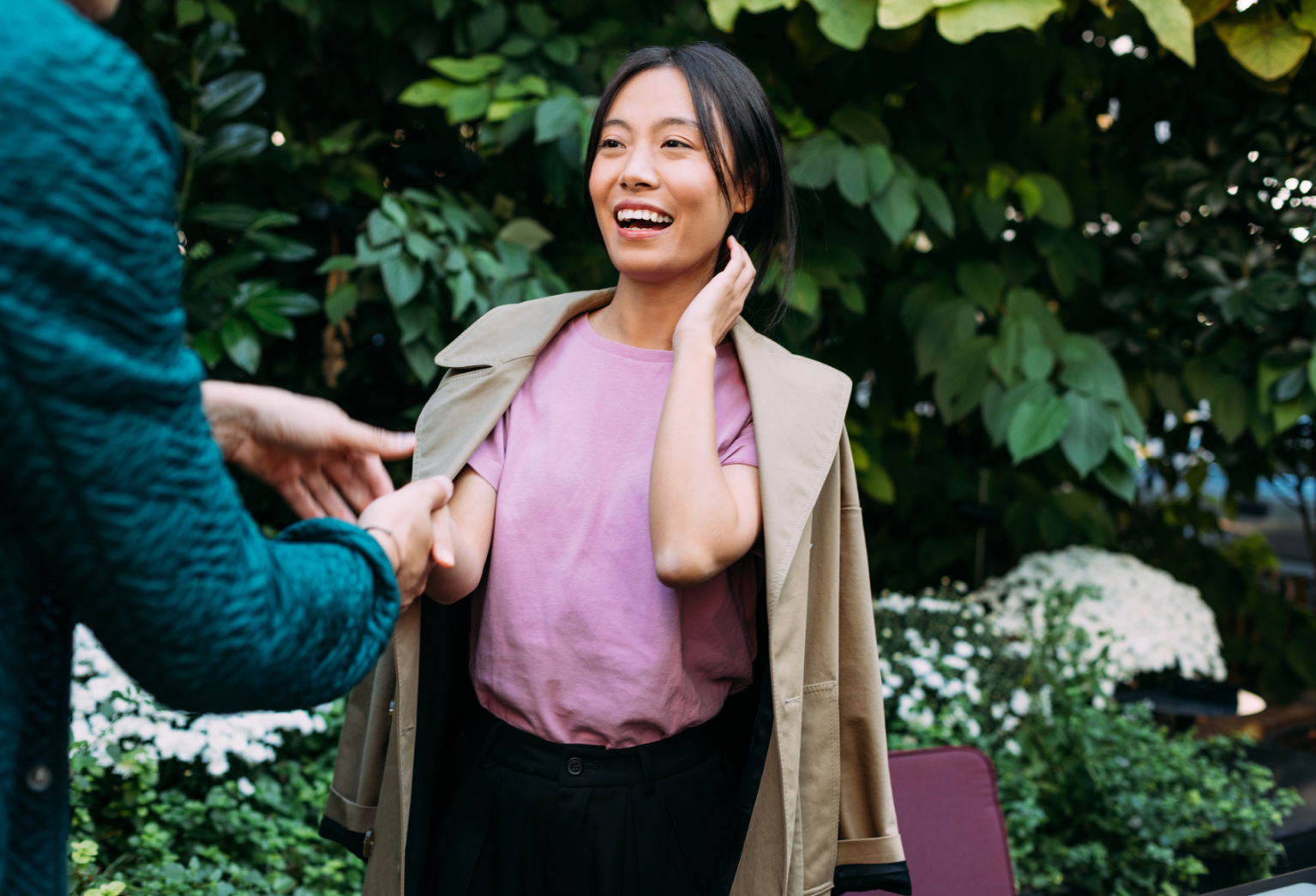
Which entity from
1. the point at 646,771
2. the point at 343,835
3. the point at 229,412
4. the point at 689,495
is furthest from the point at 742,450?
the point at 343,835

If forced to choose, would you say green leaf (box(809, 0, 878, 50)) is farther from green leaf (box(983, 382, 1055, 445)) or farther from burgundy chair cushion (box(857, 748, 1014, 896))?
burgundy chair cushion (box(857, 748, 1014, 896))

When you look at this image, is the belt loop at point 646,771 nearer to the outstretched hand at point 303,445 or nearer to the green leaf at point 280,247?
the outstretched hand at point 303,445

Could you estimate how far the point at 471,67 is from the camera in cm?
283

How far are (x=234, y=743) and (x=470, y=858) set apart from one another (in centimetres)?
102

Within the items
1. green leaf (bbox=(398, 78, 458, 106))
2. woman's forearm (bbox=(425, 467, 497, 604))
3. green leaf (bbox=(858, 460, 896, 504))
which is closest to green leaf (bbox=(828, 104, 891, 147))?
green leaf (bbox=(858, 460, 896, 504))

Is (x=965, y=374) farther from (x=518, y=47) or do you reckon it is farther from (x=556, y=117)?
(x=518, y=47)

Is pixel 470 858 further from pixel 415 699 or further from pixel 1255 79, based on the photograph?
pixel 1255 79

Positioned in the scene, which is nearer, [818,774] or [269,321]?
[818,774]

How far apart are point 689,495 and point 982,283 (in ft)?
7.72

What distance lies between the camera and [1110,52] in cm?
374

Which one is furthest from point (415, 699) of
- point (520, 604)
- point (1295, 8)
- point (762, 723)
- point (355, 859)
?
point (1295, 8)

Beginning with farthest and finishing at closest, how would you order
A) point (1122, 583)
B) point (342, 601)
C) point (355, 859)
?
point (1122, 583)
point (355, 859)
point (342, 601)

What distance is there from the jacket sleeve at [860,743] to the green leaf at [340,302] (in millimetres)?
1727

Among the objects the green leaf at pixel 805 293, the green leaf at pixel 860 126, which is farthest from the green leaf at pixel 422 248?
the green leaf at pixel 860 126
